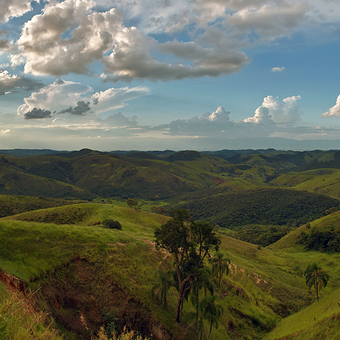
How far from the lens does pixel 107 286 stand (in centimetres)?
3669

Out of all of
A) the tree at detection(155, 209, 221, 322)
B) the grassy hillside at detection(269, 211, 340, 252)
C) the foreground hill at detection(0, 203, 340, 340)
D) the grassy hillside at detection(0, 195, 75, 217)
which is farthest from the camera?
the grassy hillside at detection(0, 195, 75, 217)

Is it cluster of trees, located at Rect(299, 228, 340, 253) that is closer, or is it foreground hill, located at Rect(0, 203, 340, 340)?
foreground hill, located at Rect(0, 203, 340, 340)

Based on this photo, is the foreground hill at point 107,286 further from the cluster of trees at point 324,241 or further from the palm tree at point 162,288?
the cluster of trees at point 324,241

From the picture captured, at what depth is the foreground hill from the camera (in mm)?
31125

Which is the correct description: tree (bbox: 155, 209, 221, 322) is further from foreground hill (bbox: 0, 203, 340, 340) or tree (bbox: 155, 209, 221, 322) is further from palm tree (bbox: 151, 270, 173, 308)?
foreground hill (bbox: 0, 203, 340, 340)

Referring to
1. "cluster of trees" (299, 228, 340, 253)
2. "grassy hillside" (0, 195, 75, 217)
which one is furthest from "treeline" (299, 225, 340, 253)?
"grassy hillside" (0, 195, 75, 217)

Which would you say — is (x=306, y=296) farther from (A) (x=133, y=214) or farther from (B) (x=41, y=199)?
(B) (x=41, y=199)

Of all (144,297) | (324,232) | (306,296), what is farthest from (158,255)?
(324,232)

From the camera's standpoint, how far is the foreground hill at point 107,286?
3112 centimetres

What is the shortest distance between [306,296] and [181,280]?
5011 centimetres

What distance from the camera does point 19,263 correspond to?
32.5m

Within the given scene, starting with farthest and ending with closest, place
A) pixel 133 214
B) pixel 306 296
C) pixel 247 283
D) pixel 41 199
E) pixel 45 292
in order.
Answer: pixel 41 199 < pixel 133 214 < pixel 306 296 < pixel 247 283 < pixel 45 292

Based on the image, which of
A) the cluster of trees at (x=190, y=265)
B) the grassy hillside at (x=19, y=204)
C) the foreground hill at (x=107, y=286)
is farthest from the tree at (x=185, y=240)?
the grassy hillside at (x=19, y=204)

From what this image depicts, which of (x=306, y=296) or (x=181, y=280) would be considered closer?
(x=181, y=280)
